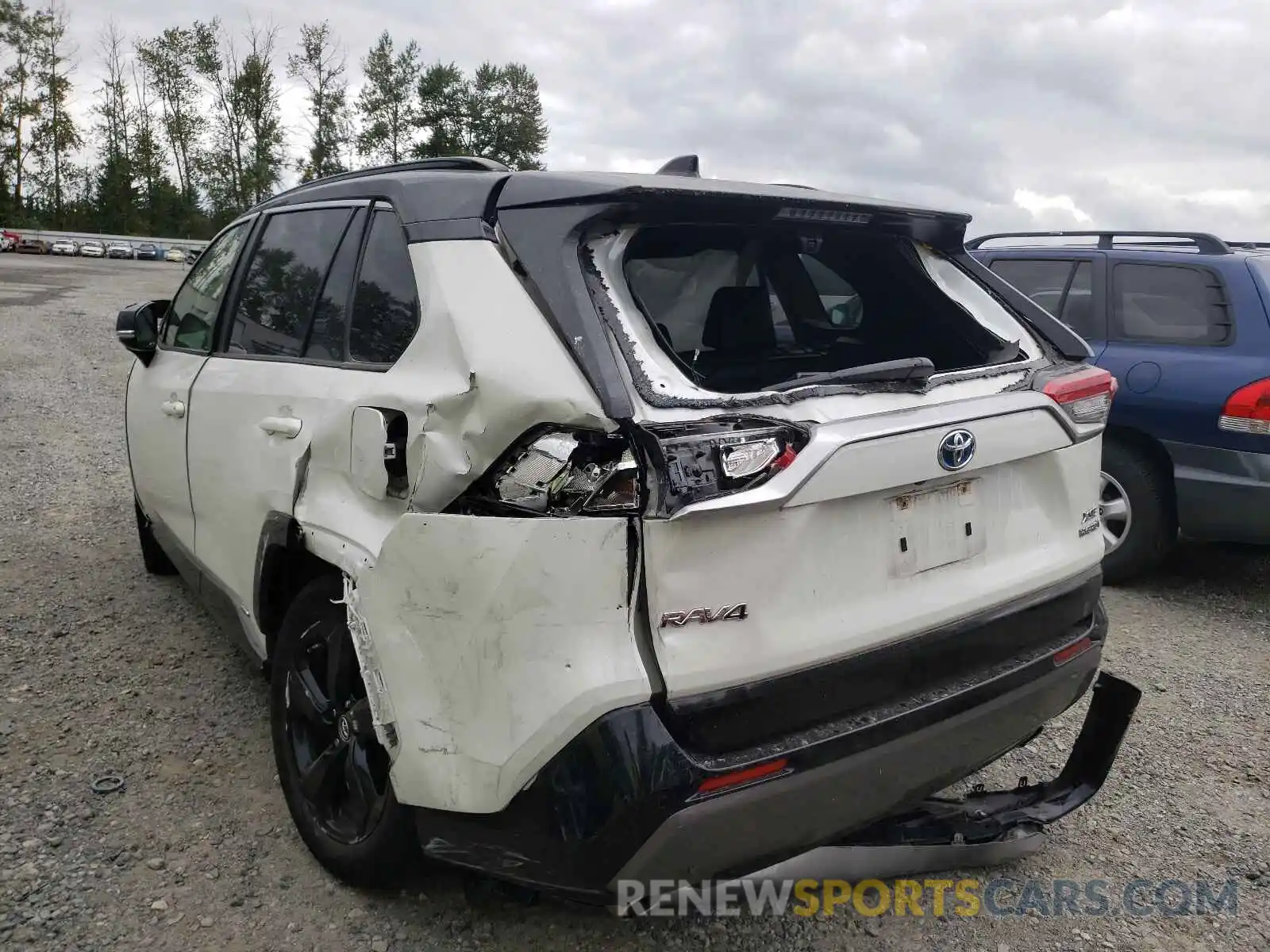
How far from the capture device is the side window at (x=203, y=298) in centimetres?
344

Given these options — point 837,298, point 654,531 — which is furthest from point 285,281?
point 654,531

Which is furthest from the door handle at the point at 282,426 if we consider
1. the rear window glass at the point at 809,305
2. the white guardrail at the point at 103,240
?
the white guardrail at the point at 103,240

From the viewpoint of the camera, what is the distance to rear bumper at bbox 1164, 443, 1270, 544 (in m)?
4.38

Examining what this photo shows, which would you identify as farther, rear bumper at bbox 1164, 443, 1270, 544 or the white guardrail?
the white guardrail

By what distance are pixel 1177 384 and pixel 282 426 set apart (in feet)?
13.8

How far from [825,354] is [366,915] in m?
1.94

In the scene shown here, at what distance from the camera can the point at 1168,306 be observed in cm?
495

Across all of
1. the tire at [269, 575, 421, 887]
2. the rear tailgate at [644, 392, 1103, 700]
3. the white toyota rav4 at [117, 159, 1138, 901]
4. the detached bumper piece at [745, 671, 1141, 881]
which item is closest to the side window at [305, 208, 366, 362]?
the white toyota rav4 at [117, 159, 1138, 901]

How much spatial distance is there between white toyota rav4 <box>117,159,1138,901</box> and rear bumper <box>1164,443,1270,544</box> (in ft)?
7.78

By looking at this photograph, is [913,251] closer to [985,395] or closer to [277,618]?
[985,395]

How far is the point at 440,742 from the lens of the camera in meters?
1.93

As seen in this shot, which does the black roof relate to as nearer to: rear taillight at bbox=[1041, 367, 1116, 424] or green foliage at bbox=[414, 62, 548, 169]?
rear taillight at bbox=[1041, 367, 1116, 424]

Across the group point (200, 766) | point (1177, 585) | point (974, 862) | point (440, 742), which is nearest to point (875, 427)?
point (440, 742)

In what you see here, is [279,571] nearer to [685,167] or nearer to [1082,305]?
[685,167]
